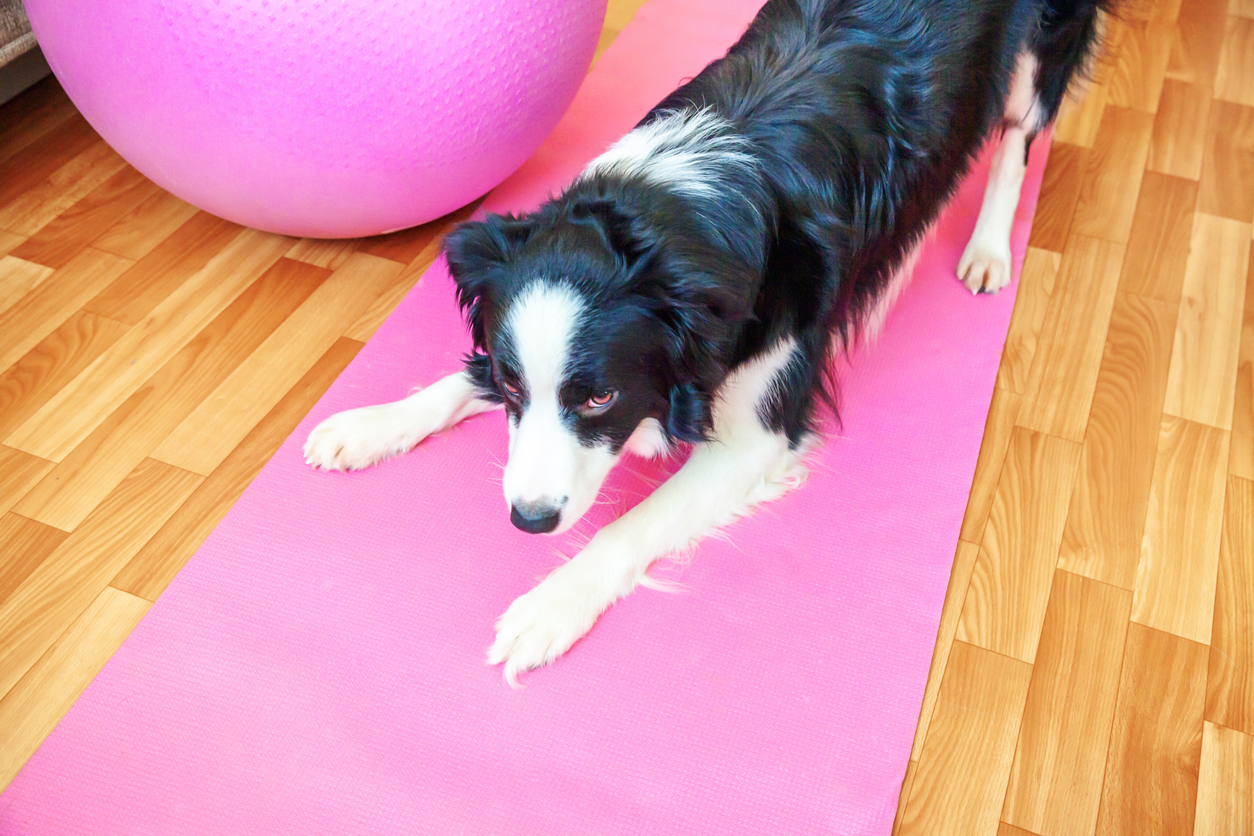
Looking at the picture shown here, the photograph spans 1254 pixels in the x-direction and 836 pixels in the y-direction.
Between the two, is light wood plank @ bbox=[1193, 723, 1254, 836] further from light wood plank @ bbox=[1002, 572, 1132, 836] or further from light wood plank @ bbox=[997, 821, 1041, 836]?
light wood plank @ bbox=[997, 821, 1041, 836]

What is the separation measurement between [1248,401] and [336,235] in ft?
8.30

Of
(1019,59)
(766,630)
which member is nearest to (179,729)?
(766,630)

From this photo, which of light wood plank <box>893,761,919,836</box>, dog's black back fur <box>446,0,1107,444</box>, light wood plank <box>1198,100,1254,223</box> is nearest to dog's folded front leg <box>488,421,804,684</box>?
dog's black back fur <box>446,0,1107,444</box>

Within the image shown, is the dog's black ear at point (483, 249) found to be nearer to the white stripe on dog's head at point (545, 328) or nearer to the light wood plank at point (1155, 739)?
the white stripe on dog's head at point (545, 328)

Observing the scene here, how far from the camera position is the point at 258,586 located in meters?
1.84

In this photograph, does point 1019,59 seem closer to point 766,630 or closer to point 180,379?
point 766,630

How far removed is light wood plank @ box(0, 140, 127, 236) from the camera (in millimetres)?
2600

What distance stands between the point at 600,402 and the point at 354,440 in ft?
2.47

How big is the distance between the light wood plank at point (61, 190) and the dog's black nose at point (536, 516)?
1986mm

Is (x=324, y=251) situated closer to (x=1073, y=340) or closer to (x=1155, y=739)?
(x=1073, y=340)

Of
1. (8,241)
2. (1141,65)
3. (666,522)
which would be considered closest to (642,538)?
(666,522)

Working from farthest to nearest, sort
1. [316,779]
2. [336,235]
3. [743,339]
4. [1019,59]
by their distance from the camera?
[336,235], [1019,59], [743,339], [316,779]

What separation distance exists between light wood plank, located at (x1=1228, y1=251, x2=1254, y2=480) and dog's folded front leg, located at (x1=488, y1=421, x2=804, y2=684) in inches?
45.3

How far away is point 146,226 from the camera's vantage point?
8.61 feet
